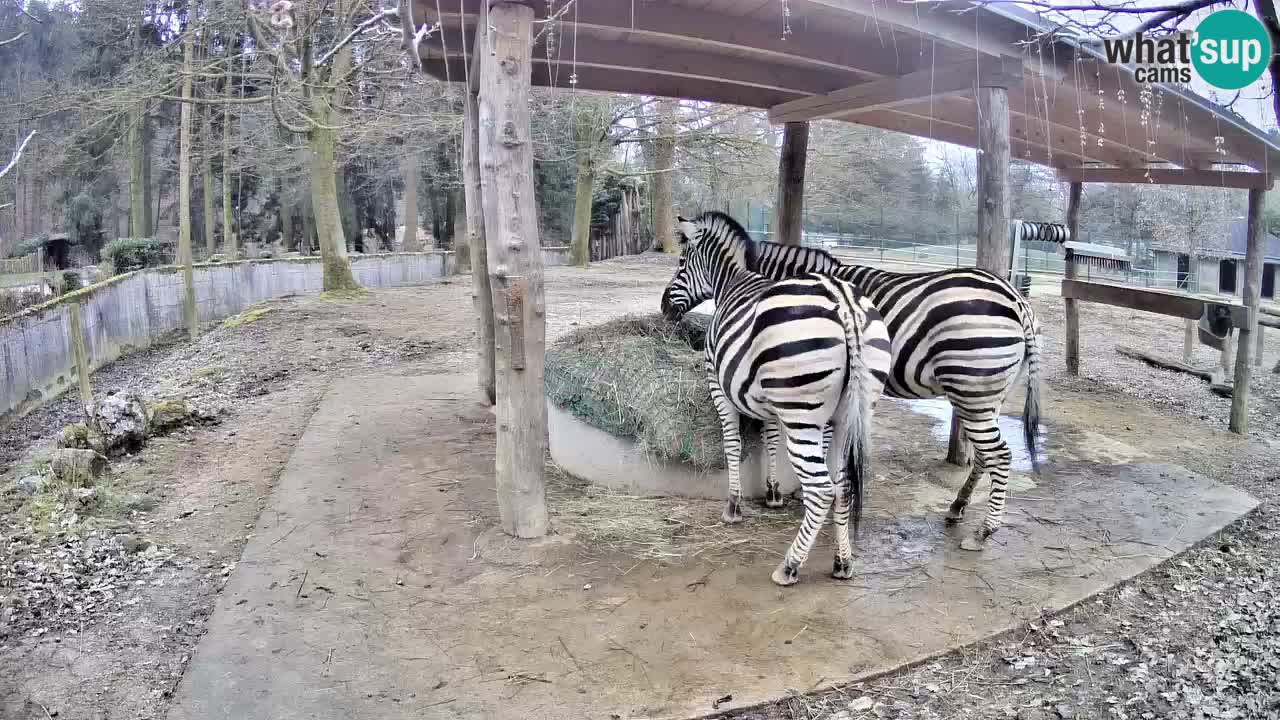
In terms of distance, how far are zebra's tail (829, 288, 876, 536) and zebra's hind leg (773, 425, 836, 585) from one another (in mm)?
132

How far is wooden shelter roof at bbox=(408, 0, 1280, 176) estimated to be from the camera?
16.3ft

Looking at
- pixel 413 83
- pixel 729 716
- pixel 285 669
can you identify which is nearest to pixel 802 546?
pixel 729 716

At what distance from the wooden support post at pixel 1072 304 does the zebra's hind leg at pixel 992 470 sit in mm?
5978

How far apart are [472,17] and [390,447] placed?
11.1 ft

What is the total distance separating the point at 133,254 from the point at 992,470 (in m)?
20.8

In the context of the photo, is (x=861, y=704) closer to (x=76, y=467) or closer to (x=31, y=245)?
(x=76, y=467)

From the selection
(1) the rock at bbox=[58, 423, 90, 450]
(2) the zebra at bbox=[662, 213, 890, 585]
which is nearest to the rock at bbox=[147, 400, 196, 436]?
(1) the rock at bbox=[58, 423, 90, 450]

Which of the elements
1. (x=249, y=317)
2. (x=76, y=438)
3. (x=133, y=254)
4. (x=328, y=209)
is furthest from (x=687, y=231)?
(x=133, y=254)

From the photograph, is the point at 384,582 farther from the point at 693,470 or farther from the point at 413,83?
the point at 413,83

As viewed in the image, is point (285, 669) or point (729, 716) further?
point (285, 669)

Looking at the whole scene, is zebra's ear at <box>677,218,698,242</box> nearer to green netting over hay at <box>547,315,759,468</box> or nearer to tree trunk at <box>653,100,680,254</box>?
green netting over hay at <box>547,315,759,468</box>

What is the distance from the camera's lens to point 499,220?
441 cm

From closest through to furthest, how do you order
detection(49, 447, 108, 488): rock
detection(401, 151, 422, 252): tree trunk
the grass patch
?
detection(49, 447, 108, 488): rock < the grass patch < detection(401, 151, 422, 252): tree trunk

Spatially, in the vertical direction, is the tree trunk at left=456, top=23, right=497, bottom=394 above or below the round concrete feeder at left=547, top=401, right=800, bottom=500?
above
